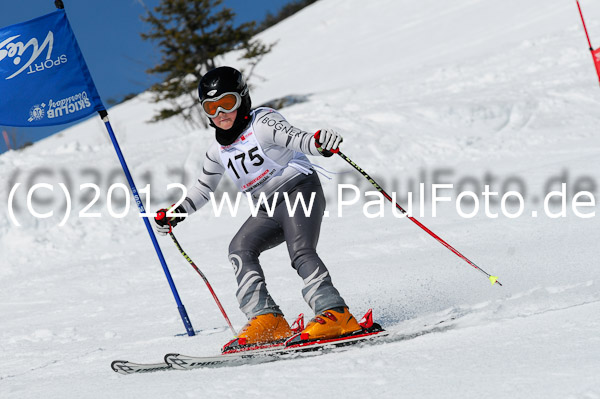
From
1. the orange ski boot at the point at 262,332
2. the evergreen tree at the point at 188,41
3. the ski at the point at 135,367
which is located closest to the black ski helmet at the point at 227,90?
the orange ski boot at the point at 262,332

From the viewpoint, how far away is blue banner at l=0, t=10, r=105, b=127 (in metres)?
5.25

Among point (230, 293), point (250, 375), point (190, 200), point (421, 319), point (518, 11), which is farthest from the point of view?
point (518, 11)

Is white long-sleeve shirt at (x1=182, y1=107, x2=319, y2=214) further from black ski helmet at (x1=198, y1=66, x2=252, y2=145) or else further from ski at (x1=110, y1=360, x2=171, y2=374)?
ski at (x1=110, y1=360, x2=171, y2=374)

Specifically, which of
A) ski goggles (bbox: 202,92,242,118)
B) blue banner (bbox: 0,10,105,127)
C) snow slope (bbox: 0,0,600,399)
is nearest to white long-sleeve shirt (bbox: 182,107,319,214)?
ski goggles (bbox: 202,92,242,118)

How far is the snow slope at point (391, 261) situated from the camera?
299 centimetres

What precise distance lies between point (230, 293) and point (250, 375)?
3.02 m

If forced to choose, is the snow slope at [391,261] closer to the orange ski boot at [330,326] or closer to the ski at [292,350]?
the ski at [292,350]

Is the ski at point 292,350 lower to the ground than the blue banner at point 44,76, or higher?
lower

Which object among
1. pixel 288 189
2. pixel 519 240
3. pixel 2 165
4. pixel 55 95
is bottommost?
pixel 519 240

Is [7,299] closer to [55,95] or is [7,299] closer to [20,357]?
[20,357]

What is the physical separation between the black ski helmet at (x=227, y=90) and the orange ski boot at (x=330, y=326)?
4.19 ft

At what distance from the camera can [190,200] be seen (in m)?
4.41

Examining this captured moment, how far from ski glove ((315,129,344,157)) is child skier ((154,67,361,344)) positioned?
0.34ft

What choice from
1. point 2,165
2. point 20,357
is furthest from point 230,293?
point 2,165
